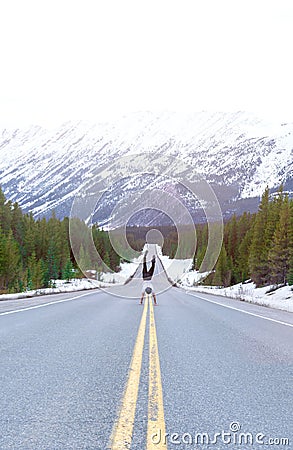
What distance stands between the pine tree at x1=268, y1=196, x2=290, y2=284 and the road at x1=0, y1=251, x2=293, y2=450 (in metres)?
39.0

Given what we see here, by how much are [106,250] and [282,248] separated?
42.2m

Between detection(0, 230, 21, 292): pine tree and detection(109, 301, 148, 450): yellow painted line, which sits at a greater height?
detection(0, 230, 21, 292): pine tree

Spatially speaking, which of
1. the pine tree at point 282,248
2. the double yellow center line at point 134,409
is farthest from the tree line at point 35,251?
the double yellow center line at point 134,409

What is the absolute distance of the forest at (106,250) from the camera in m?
48.2

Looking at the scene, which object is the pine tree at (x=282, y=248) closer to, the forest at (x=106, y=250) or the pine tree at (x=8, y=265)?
the forest at (x=106, y=250)

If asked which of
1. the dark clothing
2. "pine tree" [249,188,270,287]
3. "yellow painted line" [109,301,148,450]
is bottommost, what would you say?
"yellow painted line" [109,301,148,450]

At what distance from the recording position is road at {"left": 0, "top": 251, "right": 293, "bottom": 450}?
147 inches

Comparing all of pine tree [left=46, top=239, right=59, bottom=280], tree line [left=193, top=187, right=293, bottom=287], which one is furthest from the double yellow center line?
pine tree [left=46, top=239, right=59, bottom=280]

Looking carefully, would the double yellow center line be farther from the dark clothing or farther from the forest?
the forest

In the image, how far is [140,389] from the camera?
5180 millimetres

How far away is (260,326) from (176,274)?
6973 cm

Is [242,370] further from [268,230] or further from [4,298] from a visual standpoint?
[268,230]

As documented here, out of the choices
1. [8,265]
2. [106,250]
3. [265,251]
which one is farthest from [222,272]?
[8,265]

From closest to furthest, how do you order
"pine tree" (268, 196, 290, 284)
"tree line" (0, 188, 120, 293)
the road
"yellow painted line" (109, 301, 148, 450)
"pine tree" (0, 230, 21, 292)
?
1. "yellow painted line" (109, 301, 148, 450)
2. the road
3. "pine tree" (268, 196, 290, 284)
4. "pine tree" (0, 230, 21, 292)
5. "tree line" (0, 188, 120, 293)
